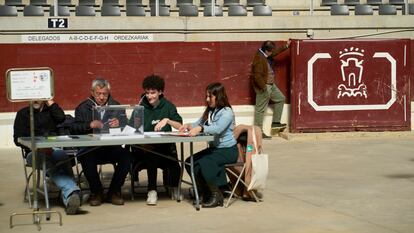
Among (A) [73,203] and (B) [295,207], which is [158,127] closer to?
(A) [73,203]

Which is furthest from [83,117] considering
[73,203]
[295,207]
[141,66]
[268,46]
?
[268,46]

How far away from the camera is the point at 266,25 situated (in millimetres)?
17797

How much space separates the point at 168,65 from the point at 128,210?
7.37 metres

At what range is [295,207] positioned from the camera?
9.29 metres

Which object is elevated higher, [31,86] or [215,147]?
[31,86]

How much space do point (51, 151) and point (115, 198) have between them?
834 mm

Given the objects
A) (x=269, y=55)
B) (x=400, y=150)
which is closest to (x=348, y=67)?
(x=269, y=55)

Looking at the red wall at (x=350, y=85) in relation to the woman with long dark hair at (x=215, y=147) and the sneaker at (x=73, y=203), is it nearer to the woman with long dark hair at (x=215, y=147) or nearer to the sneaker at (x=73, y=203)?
the woman with long dark hair at (x=215, y=147)

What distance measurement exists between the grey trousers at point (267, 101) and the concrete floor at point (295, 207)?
272cm

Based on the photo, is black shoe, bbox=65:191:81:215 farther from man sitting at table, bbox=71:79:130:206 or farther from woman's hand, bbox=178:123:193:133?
woman's hand, bbox=178:123:193:133

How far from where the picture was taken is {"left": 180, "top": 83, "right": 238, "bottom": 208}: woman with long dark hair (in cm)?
927

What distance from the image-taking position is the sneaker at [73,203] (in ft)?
28.7

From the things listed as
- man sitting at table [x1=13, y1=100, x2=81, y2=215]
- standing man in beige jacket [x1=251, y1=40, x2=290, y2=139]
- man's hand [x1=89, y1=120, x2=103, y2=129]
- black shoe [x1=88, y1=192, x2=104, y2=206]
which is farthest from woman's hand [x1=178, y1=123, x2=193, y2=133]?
standing man in beige jacket [x1=251, y1=40, x2=290, y2=139]

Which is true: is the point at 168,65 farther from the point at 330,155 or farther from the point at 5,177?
the point at 5,177
